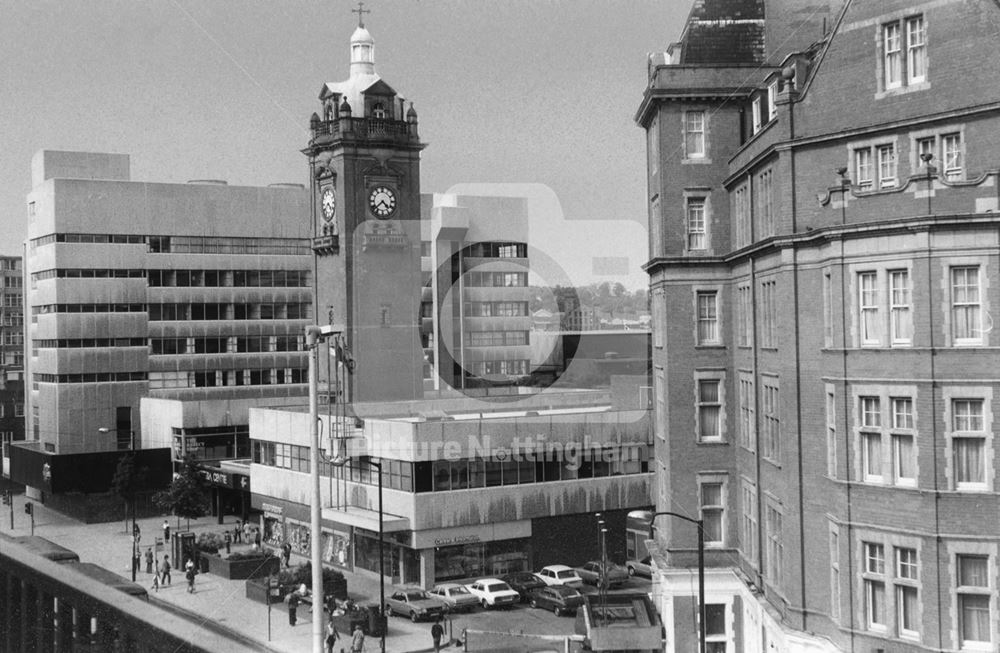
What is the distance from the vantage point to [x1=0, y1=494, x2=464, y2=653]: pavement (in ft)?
137

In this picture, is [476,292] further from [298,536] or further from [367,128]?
[298,536]

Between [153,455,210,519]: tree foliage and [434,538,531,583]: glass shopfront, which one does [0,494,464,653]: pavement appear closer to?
[153,455,210,519]: tree foliage

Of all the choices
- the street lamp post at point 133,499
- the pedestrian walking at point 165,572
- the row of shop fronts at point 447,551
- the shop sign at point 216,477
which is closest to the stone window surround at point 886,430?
the row of shop fronts at point 447,551

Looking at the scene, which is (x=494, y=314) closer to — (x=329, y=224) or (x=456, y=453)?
(x=329, y=224)

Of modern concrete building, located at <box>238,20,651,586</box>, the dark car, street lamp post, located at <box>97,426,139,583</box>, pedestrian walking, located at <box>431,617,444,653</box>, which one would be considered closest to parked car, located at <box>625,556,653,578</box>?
modern concrete building, located at <box>238,20,651,586</box>

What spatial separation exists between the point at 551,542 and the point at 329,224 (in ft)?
89.7

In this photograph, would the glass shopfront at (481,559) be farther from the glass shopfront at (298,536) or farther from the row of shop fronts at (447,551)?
the glass shopfront at (298,536)

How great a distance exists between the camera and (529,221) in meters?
100

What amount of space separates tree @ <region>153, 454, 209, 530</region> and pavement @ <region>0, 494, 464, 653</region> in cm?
135

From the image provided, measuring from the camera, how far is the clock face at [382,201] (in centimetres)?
7094

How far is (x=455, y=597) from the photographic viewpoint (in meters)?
47.0

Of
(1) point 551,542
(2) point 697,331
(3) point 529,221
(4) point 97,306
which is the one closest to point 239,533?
(1) point 551,542

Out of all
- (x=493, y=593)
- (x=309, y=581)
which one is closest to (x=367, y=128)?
(x=309, y=581)

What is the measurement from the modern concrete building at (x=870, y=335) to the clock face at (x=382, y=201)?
38107mm
